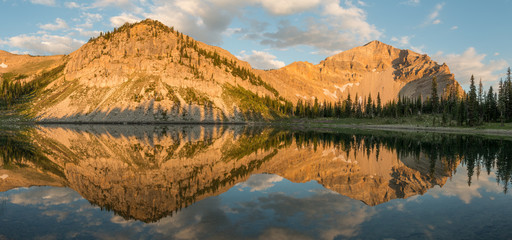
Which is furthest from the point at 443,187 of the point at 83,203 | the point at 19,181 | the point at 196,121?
the point at 196,121

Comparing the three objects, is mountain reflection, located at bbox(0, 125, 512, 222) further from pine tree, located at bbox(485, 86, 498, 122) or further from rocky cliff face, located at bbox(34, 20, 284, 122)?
rocky cliff face, located at bbox(34, 20, 284, 122)

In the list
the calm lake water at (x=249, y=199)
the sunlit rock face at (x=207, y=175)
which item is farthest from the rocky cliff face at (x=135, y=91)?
the calm lake water at (x=249, y=199)

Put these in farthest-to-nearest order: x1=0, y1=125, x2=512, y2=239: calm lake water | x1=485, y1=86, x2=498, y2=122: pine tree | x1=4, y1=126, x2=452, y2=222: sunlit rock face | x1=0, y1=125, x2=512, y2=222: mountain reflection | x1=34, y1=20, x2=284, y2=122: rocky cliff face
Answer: x1=34, y1=20, x2=284, y2=122: rocky cliff face < x1=485, y1=86, x2=498, y2=122: pine tree < x1=0, y1=125, x2=512, y2=222: mountain reflection < x1=4, y1=126, x2=452, y2=222: sunlit rock face < x1=0, y1=125, x2=512, y2=239: calm lake water

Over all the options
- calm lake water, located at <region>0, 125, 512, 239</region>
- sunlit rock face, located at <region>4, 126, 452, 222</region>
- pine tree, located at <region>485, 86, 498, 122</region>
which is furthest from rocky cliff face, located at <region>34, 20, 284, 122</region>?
calm lake water, located at <region>0, 125, 512, 239</region>

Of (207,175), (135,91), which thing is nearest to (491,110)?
(207,175)

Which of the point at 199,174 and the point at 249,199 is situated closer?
the point at 249,199

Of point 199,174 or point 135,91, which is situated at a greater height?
point 135,91

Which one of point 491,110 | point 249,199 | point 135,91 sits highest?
point 135,91

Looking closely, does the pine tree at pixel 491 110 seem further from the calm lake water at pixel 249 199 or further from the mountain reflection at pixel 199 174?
the calm lake water at pixel 249 199

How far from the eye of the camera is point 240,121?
→ 16700 centimetres

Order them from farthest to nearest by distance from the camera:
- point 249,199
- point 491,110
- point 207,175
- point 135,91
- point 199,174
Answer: point 135,91 → point 491,110 → point 199,174 → point 207,175 → point 249,199

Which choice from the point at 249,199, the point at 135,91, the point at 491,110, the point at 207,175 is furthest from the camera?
the point at 135,91

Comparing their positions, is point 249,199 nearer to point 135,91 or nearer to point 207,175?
point 207,175

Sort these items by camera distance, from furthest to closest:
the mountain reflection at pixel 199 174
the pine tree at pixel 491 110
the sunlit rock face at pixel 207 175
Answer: the pine tree at pixel 491 110
the mountain reflection at pixel 199 174
the sunlit rock face at pixel 207 175
